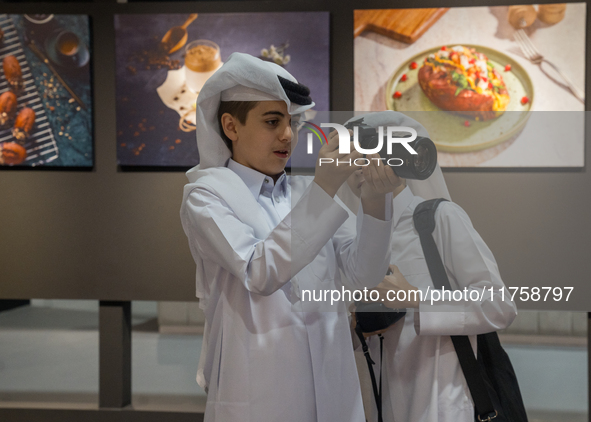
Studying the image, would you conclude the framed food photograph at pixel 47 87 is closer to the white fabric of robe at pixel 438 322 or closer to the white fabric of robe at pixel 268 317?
the white fabric of robe at pixel 268 317

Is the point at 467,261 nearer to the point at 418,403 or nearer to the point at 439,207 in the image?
the point at 439,207

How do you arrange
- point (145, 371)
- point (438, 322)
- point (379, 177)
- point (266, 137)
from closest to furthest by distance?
point (379, 177) → point (438, 322) → point (266, 137) → point (145, 371)

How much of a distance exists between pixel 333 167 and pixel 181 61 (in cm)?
205

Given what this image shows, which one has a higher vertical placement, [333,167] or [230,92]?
[230,92]

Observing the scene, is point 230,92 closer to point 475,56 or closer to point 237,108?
point 237,108

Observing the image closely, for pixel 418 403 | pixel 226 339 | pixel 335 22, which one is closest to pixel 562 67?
pixel 335 22

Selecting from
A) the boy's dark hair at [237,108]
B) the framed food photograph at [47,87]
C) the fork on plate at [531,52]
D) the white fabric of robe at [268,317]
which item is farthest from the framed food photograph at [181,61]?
the white fabric of robe at [268,317]

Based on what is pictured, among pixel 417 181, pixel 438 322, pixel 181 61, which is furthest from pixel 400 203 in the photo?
pixel 181 61

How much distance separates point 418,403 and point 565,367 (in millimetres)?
3757

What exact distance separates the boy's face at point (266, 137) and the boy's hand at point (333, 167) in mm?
164

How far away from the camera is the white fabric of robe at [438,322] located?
3.74ft

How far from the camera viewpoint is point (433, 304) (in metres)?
1.14

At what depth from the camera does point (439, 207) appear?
114cm

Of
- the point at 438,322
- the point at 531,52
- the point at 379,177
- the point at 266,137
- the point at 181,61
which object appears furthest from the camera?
the point at 181,61
